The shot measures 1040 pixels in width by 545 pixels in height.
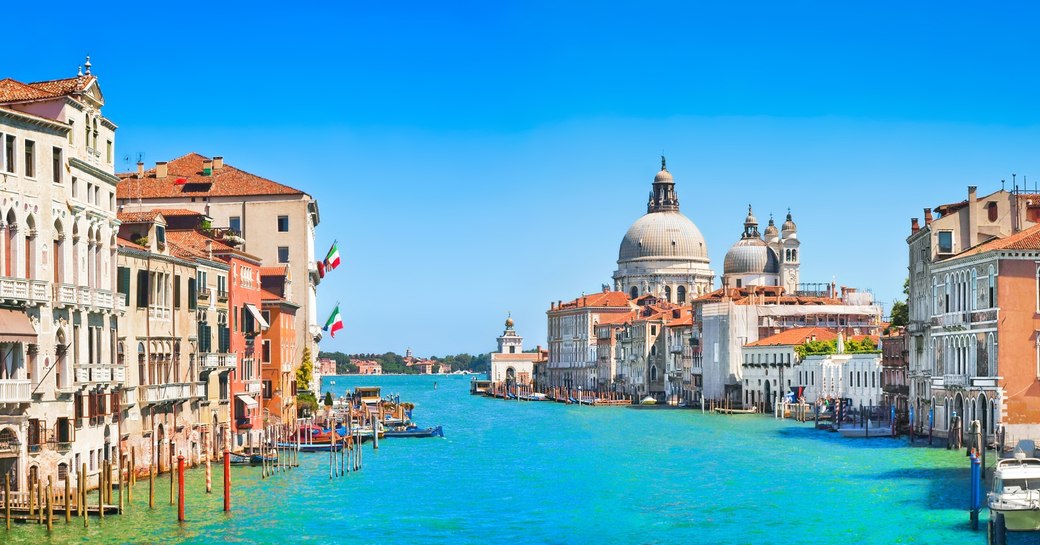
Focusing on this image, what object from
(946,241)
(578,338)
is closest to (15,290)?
(946,241)

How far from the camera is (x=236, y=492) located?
100ft

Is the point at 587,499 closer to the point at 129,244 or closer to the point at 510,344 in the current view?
the point at 129,244

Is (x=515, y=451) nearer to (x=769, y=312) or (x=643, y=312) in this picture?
(x=769, y=312)

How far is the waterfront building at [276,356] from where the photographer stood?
139ft

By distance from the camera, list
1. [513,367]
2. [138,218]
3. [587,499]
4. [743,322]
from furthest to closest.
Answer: [513,367], [743,322], [587,499], [138,218]

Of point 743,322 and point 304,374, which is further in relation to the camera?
point 743,322

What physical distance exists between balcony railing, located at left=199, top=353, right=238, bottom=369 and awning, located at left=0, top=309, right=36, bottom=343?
9.97 metres

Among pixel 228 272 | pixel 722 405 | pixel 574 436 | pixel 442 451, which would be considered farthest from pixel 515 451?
pixel 722 405

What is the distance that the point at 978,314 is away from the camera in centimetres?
3706

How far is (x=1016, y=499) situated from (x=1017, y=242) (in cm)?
1406

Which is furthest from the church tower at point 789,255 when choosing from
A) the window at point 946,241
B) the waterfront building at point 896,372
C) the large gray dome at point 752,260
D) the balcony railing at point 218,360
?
the balcony railing at point 218,360

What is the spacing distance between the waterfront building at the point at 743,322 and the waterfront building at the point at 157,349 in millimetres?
47816

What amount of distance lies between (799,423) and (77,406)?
4035 centimetres

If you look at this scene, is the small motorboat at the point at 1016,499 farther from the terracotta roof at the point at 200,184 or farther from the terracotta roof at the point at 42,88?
the terracotta roof at the point at 200,184
